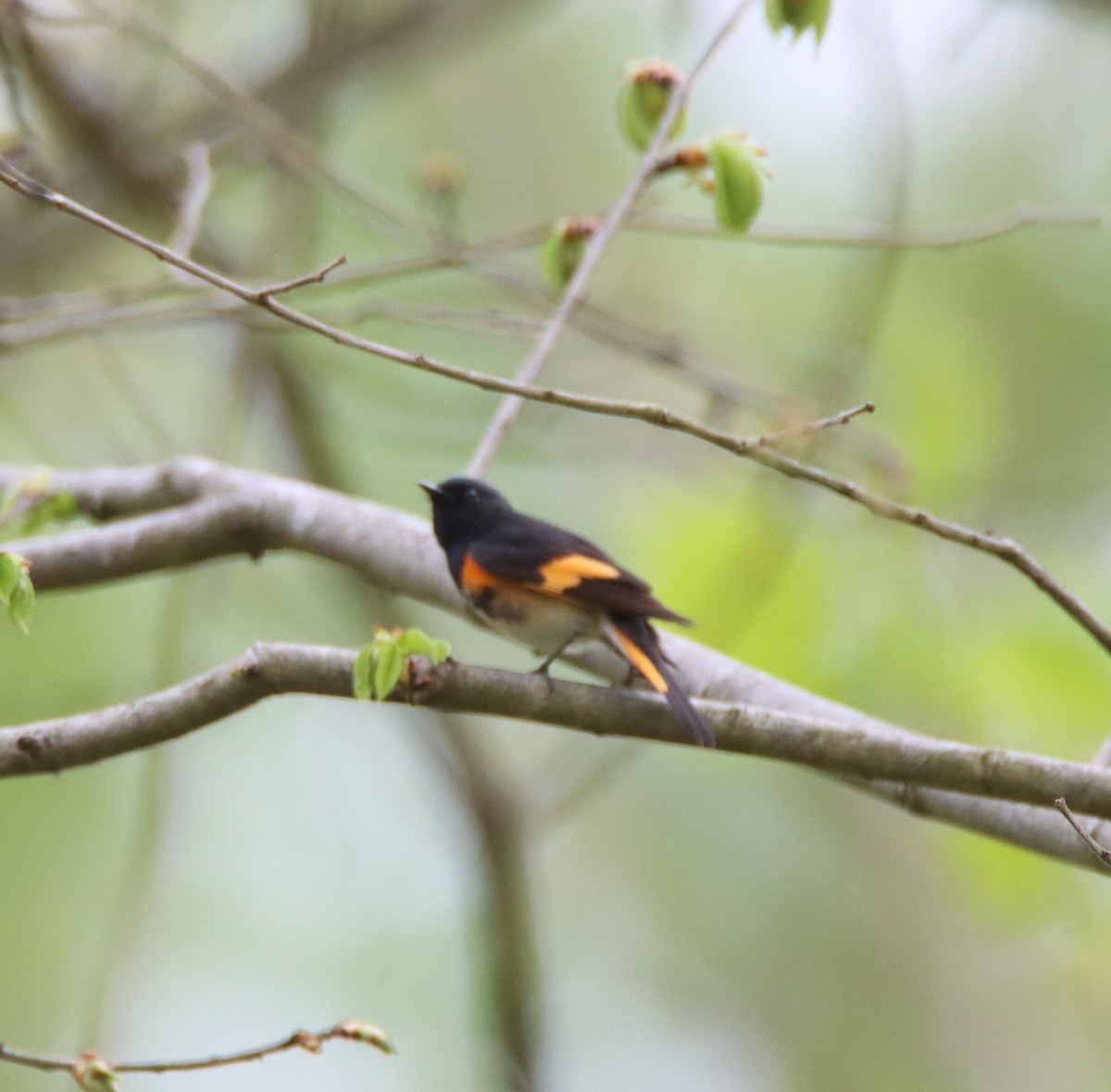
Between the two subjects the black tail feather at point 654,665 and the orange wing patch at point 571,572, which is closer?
the black tail feather at point 654,665

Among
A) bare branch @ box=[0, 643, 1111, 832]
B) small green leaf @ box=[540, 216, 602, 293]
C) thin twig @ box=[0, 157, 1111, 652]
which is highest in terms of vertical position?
small green leaf @ box=[540, 216, 602, 293]

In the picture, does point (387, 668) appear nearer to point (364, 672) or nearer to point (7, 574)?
point (364, 672)

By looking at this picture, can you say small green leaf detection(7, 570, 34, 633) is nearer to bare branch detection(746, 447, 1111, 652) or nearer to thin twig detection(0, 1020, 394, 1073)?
thin twig detection(0, 1020, 394, 1073)

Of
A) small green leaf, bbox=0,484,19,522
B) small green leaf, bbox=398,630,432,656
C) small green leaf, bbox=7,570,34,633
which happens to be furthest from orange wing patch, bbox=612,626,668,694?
small green leaf, bbox=0,484,19,522

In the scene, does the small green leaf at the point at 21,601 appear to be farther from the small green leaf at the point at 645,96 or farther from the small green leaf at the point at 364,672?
the small green leaf at the point at 645,96

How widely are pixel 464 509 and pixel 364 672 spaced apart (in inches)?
52.9

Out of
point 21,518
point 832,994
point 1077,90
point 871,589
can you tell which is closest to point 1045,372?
point 1077,90

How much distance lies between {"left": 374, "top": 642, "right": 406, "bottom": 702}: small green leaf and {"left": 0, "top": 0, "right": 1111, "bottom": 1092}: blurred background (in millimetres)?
1526

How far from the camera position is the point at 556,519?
27.1 feet

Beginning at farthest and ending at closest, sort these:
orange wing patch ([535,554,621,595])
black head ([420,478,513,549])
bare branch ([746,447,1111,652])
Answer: black head ([420,478,513,549])
orange wing patch ([535,554,621,595])
bare branch ([746,447,1111,652])

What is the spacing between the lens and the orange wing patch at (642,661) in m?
2.36

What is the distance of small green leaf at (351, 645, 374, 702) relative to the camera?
193 cm

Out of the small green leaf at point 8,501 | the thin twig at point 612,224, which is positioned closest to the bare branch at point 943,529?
the thin twig at point 612,224

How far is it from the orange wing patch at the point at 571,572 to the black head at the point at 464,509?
28 cm
